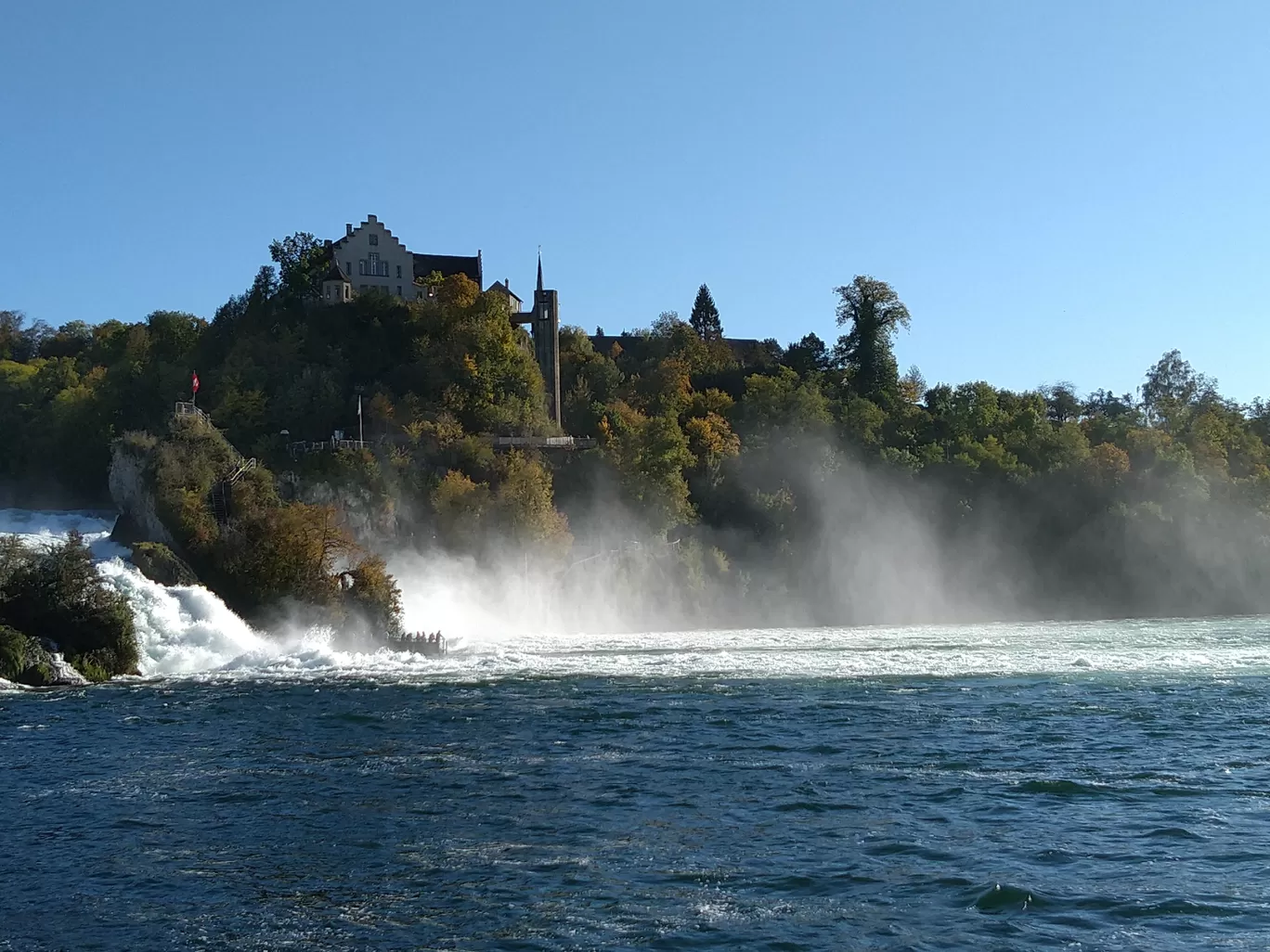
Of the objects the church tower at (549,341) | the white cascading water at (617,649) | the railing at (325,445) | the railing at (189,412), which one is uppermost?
the church tower at (549,341)

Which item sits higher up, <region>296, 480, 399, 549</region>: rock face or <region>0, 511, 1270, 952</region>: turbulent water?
<region>296, 480, 399, 549</region>: rock face

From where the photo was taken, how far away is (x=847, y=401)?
111938 mm

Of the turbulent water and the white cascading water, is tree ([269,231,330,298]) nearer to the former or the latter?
the white cascading water

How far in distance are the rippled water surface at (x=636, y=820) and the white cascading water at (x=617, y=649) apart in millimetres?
6577

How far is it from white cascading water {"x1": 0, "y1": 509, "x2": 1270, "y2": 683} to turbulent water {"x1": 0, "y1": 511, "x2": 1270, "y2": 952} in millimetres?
744

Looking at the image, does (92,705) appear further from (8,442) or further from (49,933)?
(8,442)

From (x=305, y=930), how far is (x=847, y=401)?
96.5 metres

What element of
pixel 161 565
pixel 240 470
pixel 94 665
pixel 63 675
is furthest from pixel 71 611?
pixel 240 470

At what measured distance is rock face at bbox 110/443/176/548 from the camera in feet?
208

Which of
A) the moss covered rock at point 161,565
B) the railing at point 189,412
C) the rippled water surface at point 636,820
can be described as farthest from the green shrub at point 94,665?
the railing at point 189,412

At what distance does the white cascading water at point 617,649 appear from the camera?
158 ft

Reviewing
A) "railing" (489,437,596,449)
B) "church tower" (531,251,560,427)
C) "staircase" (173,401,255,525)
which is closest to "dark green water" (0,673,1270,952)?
"staircase" (173,401,255,525)

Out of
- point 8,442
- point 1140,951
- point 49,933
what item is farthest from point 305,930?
point 8,442

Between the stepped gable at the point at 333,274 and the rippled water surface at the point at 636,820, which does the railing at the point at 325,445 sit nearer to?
the stepped gable at the point at 333,274
